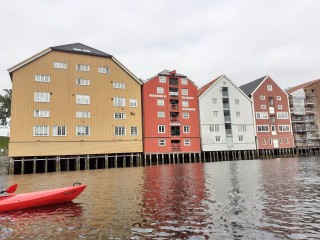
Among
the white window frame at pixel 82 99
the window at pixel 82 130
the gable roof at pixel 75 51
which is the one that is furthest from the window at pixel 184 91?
the window at pixel 82 130

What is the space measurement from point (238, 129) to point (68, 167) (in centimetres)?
3740

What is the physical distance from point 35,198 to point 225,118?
52.6 metres

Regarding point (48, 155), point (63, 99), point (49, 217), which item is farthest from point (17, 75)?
point (49, 217)

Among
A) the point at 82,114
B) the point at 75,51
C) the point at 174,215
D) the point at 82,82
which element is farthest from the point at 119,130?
the point at 174,215

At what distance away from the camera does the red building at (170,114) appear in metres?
53.7

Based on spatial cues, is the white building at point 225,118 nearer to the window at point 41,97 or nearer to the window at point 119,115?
the window at point 119,115

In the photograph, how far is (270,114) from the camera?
67125mm

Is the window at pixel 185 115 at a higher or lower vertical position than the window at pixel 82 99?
lower

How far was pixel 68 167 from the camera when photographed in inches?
1719

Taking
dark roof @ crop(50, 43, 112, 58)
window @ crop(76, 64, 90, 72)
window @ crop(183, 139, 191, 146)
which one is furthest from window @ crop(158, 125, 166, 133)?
window @ crop(76, 64, 90, 72)

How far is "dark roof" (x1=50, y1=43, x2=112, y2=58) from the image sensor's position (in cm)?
4774

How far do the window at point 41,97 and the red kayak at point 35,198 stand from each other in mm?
32026

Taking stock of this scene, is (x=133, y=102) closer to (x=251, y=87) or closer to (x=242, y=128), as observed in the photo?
(x=242, y=128)

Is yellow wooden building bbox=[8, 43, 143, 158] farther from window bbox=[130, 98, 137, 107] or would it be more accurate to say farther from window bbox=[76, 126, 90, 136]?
window bbox=[130, 98, 137, 107]
